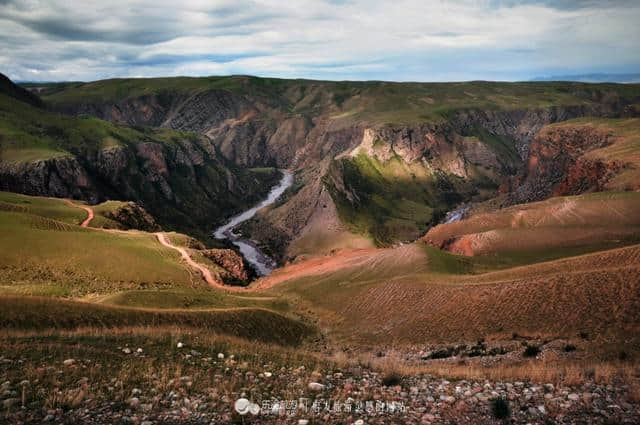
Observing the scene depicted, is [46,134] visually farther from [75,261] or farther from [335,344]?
[335,344]

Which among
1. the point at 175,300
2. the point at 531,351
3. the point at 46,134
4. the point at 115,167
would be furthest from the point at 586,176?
the point at 46,134

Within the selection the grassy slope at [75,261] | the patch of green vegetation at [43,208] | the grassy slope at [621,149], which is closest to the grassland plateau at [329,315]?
the grassy slope at [75,261]

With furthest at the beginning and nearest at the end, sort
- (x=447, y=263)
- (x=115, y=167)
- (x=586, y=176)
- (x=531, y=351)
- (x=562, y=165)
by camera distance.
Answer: (x=115, y=167)
(x=562, y=165)
(x=586, y=176)
(x=447, y=263)
(x=531, y=351)

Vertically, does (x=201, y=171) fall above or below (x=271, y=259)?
above

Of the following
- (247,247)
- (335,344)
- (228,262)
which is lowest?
(247,247)

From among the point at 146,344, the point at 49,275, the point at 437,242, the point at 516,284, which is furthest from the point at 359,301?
the point at 437,242

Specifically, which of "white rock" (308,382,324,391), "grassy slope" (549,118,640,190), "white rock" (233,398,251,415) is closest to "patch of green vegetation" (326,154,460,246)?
"grassy slope" (549,118,640,190)

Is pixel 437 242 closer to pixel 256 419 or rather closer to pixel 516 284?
pixel 516 284
